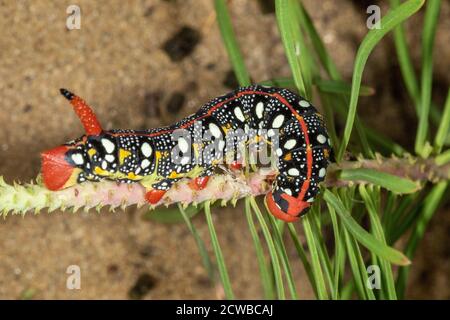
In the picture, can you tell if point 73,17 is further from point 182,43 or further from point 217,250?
point 217,250

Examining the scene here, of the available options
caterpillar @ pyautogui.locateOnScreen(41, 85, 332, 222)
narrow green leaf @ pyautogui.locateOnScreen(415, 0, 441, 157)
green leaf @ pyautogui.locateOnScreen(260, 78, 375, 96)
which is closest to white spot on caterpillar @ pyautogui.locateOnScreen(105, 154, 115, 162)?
caterpillar @ pyautogui.locateOnScreen(41, 85, 332, 222)

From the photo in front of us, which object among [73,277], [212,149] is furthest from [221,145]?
[73,277]

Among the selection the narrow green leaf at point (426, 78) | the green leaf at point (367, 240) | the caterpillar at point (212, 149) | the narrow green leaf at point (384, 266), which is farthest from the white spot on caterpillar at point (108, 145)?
the narrow green leaf at point (426, 78)

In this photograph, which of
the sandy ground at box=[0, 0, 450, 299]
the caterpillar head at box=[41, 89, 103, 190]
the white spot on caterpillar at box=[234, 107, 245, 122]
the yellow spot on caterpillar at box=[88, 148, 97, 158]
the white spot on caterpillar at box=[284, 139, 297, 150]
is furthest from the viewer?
the sandy ground at box=[0, 0, 450, 299]

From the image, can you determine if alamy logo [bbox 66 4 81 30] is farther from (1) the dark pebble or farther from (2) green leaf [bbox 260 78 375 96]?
(2) green leaf [bbox 260 78 375 96]

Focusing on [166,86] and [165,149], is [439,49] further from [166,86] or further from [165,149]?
[165,149]

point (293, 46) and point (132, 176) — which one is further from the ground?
point (293, 46)

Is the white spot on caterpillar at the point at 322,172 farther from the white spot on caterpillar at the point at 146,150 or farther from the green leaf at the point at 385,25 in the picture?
the white spot on caterpillar at the point at 146,150
